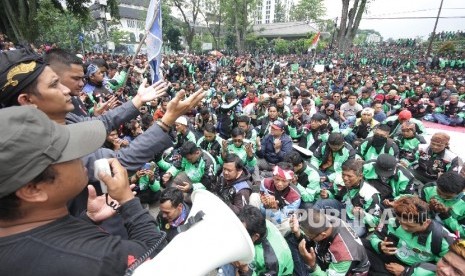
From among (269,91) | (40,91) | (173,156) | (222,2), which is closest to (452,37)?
(222,2)

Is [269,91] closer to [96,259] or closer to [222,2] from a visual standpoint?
[96,259]

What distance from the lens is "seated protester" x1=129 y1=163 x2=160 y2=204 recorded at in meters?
4.77

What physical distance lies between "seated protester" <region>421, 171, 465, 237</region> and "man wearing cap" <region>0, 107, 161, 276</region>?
3.86 m

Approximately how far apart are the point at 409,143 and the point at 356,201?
2.80 m

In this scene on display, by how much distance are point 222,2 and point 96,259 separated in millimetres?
40837

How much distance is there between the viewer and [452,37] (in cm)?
3928

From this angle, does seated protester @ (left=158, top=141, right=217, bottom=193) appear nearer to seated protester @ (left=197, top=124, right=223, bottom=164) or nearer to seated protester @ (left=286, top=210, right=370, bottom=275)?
seated protester @ (left=197, top=124, right=223, bottom=164)

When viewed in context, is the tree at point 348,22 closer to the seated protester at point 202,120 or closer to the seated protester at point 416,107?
the seated protester at point 416,107

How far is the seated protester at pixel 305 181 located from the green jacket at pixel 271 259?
4.90 ft

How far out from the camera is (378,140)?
5426 millimetres

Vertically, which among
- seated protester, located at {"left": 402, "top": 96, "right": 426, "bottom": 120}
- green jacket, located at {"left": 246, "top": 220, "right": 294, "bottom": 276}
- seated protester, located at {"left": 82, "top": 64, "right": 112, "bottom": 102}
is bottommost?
seated protester, located at {"left": 402, "top": 96, "right": 426, "bottom": 120}

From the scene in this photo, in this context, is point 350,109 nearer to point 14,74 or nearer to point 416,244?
point 416,244

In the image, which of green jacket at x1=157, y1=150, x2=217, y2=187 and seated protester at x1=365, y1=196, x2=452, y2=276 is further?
green jacket at x1=157, y1=150, x2=217, y2=187

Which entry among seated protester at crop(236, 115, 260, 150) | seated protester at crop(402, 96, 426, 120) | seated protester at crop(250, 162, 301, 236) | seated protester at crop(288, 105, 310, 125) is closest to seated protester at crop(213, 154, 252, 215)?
seated protester at crop(250, 162, 301, 236)
